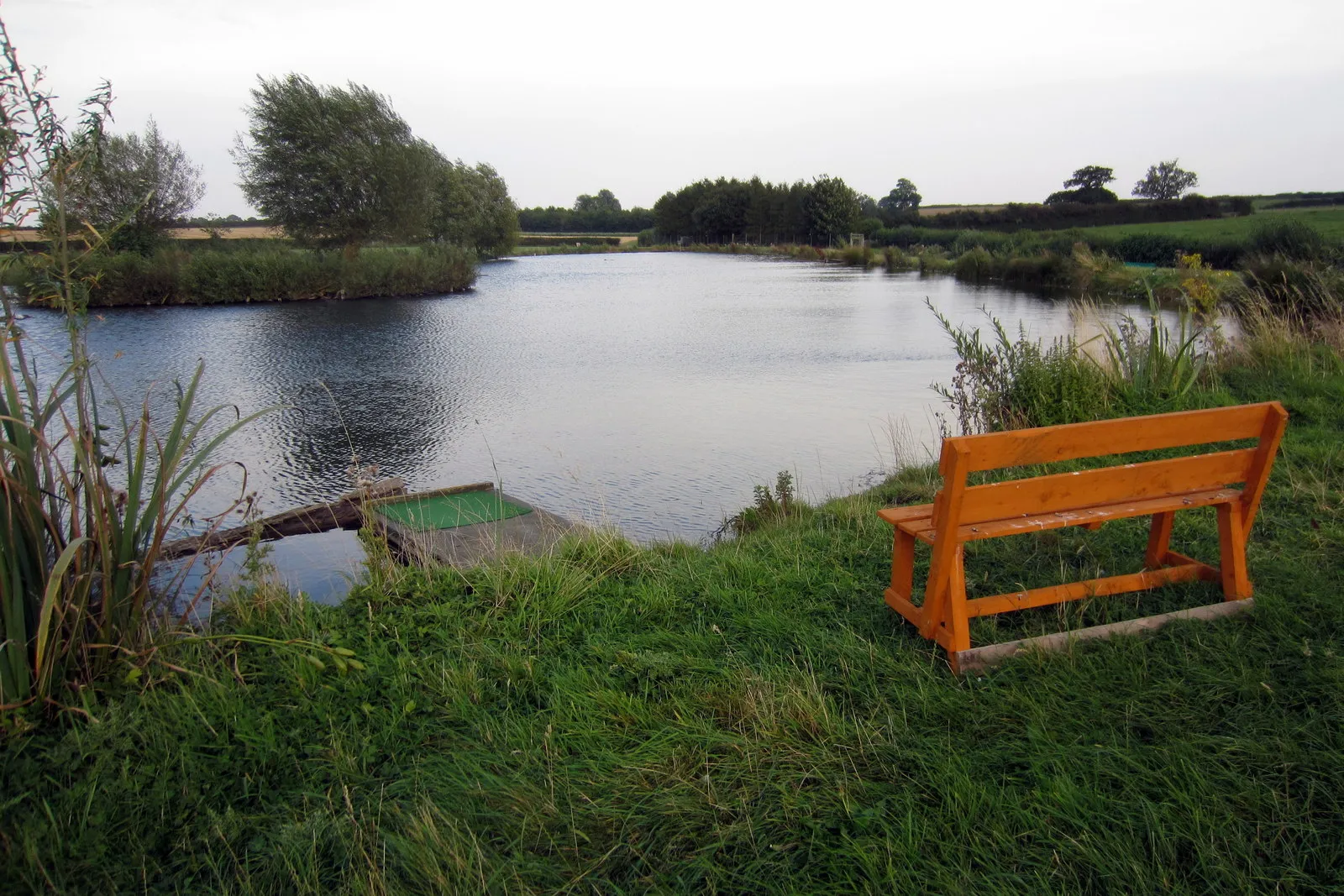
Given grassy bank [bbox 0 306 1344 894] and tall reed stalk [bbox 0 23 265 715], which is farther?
tall reed stalk [bbox 0 23 265 715]

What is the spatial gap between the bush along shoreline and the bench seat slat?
2414cm

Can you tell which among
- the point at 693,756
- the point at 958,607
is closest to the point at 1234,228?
the point at 958,607

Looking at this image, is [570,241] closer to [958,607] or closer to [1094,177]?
[1094,177]

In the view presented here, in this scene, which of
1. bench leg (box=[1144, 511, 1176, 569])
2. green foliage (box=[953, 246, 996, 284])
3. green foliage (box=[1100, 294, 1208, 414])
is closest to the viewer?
bench leg (box=[1144, 511, 1176, 569])

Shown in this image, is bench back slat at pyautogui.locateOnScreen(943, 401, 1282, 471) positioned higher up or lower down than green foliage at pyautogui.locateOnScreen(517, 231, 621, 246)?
lower down

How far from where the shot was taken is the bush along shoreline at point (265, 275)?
24188 millimetres

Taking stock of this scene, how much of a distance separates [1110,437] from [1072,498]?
0.26m

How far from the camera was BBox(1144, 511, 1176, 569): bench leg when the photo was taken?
145 inches

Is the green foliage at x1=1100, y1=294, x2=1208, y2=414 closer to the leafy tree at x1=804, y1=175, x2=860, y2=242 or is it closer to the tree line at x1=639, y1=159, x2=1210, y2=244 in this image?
the tree line at x1=639, y1=159, x2=1210, y2=244

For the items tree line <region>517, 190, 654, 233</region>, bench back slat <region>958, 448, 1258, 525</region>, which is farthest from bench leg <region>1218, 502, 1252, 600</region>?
tree line <region>517, 190, 654, 233</region>

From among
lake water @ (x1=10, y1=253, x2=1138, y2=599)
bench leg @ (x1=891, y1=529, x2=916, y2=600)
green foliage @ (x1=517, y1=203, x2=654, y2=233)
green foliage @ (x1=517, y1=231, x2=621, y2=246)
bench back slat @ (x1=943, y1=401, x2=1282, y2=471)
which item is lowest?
lake water @ (x1=10, y1=253, x2=1138, y2=599)

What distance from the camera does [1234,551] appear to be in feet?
10.8

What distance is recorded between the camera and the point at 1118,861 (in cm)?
200

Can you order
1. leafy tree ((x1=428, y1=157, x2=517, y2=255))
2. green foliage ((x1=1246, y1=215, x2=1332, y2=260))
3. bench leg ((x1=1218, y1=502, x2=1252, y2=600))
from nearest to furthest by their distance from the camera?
bench leg ((x1=1218, y1=502, x2=1252, y2=600))
green foliage ((x1=1246, y1=215, x2=1332, y2=260))
leafy tree ((x1=428, y1=157, x2=517, y2=255))
